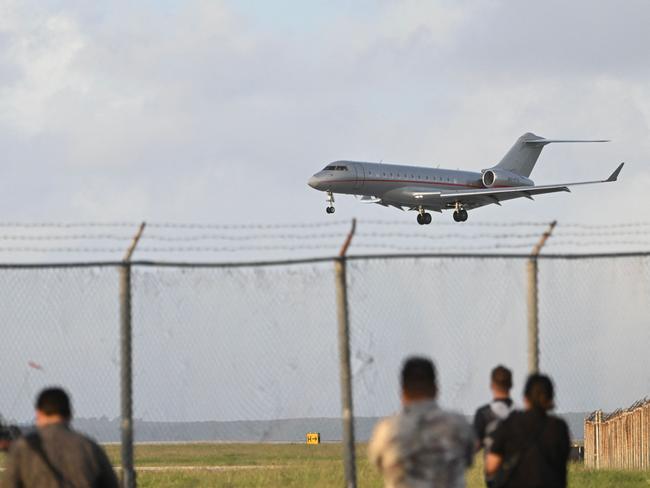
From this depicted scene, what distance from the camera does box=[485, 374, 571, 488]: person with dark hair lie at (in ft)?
26.5

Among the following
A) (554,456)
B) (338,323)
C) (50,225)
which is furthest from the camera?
(338,323)

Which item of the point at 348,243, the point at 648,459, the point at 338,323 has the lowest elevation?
the point at 648,459

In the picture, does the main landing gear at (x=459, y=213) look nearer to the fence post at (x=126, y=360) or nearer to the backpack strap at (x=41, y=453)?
the fence post at (x=126, y=360)

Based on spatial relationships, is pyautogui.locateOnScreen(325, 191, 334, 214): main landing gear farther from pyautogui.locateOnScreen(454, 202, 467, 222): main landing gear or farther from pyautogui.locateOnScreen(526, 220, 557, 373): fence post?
pyautogui.locateOnScreen(526, 220, 557, 373): fence post

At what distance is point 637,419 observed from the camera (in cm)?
2812

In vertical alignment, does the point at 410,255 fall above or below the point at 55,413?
above

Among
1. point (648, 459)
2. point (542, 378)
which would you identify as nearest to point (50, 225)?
point (542, 378)

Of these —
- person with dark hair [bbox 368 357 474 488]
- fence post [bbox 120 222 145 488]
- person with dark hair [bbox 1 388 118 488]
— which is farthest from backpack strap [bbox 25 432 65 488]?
fence post [bbox 120 222 145 488]

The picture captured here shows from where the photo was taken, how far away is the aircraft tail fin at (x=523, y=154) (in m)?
86.2

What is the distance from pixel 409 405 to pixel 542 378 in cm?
152

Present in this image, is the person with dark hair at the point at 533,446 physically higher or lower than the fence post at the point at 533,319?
lower

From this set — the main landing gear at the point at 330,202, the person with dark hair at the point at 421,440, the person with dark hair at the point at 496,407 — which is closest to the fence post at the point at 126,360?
the person with dark hair at the point at 496,407

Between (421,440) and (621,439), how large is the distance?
24709 millimetres

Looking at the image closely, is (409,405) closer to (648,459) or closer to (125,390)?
(125,390)
